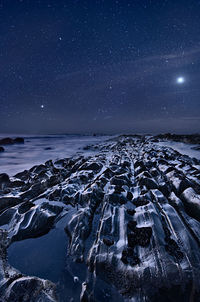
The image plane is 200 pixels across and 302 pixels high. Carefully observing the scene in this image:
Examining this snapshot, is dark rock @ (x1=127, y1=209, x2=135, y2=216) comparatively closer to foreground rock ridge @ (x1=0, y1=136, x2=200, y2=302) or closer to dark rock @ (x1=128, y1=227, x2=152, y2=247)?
foreground rock ridge @ (x1=0, y1=136, x2=200, y2=302)

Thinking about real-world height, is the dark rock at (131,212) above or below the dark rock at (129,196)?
below

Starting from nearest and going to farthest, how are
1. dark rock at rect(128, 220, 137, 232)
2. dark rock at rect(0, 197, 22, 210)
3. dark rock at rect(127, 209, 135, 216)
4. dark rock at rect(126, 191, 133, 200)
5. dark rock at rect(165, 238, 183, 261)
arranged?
dark rock at rect(165, 238, 183, 261)
dark rock at rect(128, 220, 137, 232)
dark rock at rect(127, 209, 135, 216)
dark rock at rect(126, 191, 133, 200)
dark rock at rect(0, 197, 22, 210)

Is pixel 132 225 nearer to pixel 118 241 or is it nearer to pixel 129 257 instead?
pixel 118 241

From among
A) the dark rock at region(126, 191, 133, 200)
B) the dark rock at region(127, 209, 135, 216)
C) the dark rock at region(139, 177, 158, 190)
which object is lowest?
the dark rock at region(127, 209, 135, 216)

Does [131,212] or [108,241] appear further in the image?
[131,212]

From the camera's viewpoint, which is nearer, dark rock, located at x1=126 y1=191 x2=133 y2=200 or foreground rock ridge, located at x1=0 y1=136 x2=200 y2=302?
foreground rock ridge, located at x1=0 y1=136 x2=200 y2=302

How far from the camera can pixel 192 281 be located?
1534mm

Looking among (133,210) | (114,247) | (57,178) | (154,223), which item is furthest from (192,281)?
(57,178)

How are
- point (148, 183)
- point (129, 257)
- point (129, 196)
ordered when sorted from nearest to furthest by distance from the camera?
point (129, 257) → point (129, 196) → point (148, 183)

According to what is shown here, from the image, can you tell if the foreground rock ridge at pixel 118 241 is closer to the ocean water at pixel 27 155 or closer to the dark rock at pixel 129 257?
the dark rock at pixel 129 257

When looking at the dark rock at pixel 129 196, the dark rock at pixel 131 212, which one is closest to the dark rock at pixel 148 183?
the dark rock at pixel 129 196

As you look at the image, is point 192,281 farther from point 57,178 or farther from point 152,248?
point 57,178

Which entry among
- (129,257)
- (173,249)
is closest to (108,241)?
(129,257)

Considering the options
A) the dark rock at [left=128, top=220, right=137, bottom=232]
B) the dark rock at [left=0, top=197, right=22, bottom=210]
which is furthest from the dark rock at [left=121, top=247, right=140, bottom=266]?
the dark rock at [left=0, top=197, right=22, bottom=210]
